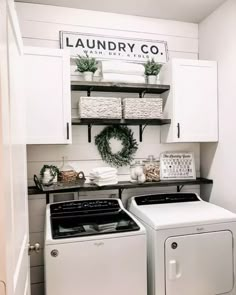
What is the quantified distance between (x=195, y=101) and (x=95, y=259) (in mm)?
1585

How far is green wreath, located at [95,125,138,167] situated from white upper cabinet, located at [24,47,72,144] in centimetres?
41

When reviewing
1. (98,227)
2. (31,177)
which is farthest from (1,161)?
(31,177)

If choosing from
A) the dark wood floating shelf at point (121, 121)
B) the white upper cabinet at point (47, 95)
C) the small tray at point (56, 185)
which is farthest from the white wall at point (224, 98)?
the white upper cabinet at point (47, 95)

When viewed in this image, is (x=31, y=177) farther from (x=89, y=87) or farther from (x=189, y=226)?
(x=189, y=226)

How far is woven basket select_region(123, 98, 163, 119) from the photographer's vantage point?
7.81ft

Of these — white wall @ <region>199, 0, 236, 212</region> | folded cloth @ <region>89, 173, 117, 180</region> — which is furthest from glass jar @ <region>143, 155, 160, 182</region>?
white wall @ <region>199, 0, 236, 212</region>

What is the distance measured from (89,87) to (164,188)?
1.23 meters

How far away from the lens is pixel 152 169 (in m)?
2.60

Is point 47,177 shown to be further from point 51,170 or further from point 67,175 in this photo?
point 67,175

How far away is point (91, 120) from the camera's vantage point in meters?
2.31

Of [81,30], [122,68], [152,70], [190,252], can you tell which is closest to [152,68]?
→ [152,70]

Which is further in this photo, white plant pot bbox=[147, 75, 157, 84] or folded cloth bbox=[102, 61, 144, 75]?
white plant pot bbox=[147, 75, 157, 84]

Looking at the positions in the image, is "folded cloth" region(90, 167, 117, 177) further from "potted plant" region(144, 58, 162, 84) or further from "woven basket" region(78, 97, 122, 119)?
"potted plant" region(144, 58, 162, 84)

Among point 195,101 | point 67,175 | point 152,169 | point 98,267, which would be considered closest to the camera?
point 98,267
